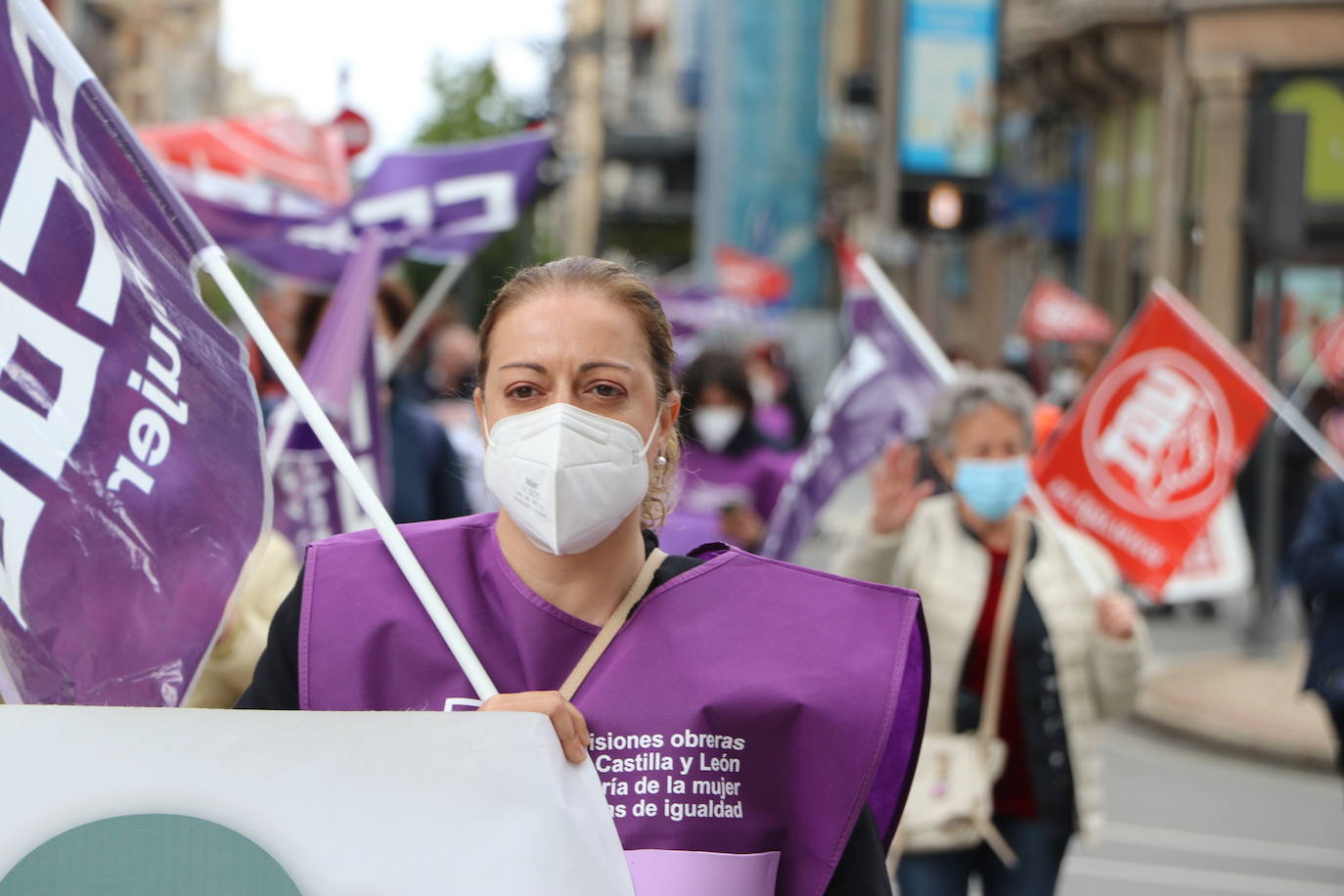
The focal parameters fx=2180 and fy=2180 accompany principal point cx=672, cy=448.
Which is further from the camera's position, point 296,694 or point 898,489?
point 898,489

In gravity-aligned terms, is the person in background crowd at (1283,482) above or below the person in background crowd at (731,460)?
below

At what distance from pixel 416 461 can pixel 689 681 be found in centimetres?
436

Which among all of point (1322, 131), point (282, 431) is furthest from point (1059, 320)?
point (282, 431)

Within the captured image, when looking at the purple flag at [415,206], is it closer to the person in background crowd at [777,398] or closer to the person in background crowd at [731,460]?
the person in background crowd at [731,460]

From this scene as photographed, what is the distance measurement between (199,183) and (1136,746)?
548 cm

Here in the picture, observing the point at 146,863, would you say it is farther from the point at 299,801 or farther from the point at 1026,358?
the point at 1026,358

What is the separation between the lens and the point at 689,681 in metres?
2.60

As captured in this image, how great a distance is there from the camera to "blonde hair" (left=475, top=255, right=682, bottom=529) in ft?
9.05

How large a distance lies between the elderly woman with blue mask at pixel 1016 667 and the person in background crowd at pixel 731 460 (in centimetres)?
297

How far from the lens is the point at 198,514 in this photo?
2770 millimetres

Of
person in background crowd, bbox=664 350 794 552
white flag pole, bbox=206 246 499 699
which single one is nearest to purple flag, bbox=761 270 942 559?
person in background crowd, bbox=664 350 794 552

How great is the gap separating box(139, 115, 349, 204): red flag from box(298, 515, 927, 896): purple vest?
29.4ft

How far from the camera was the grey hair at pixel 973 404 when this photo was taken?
561 centimetres

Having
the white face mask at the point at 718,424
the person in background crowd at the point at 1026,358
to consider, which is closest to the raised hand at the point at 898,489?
the white face mask at the point at 718,424
